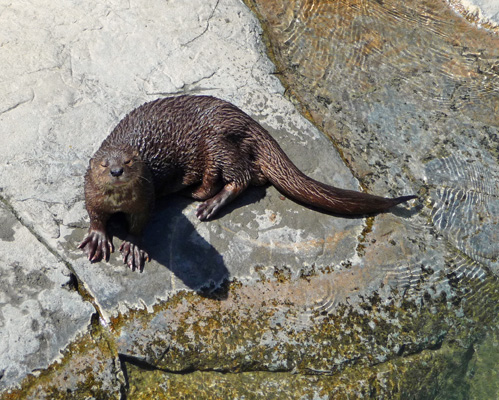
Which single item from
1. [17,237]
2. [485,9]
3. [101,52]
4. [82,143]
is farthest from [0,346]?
[485,9]

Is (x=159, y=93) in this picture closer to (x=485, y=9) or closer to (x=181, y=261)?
(x=181, y=261)

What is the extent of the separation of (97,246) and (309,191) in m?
1.03

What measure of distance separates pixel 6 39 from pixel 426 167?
8.19ft

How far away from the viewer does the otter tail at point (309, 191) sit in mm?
3035

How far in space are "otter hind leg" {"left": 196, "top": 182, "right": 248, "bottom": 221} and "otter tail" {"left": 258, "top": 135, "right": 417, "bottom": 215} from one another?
0.56ft

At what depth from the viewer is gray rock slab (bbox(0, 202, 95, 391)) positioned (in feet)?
8.11

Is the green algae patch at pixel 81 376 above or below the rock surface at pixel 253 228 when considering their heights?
below

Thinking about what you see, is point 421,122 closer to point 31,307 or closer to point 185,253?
point 185,253

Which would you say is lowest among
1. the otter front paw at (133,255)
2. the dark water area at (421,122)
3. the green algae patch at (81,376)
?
the green algae patch at (81,376)

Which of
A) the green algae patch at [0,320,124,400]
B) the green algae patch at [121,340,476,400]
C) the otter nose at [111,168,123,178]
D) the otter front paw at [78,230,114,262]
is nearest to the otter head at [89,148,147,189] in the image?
the otter nose at [111,168,123,178]

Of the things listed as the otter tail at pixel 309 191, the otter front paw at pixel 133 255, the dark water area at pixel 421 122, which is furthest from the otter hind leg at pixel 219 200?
the dark water area at pixel 421 122

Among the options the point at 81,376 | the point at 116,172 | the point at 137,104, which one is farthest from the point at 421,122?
the point at 81,376

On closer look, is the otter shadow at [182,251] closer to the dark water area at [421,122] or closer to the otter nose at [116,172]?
the otter nose at [116,172]

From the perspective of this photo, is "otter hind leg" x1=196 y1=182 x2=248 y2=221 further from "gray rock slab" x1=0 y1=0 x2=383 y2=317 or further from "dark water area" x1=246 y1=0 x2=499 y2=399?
"dark water area" x1=246 y1=0 x2=499 y2=399
